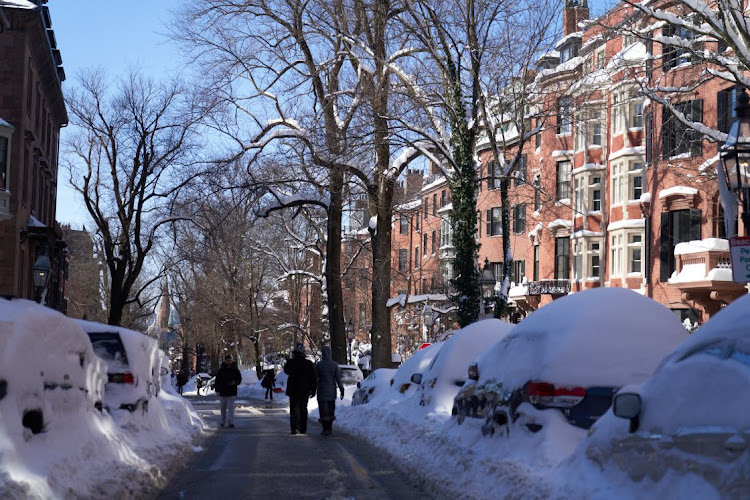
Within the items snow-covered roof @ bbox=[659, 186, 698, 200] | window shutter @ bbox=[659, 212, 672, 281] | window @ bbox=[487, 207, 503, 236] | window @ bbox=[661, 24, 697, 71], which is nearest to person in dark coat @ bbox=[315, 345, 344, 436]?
window @ bbox=[661, 24, 697, 71]

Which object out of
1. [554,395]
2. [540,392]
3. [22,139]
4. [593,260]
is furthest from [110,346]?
[593,260]

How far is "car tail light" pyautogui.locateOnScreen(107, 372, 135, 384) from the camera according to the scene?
13898 millimetres

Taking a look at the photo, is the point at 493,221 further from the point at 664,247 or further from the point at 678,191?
the point at 678,191

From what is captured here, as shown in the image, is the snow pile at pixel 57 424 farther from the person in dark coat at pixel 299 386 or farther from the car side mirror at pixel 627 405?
the person in dark coat at pixel 299 386

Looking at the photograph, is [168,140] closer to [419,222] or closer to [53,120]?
[53,120]

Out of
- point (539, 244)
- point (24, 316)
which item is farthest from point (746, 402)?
point (539, 244)

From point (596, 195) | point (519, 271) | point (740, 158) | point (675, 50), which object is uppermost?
point (596, 195)

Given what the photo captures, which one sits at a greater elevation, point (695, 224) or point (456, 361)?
point (695, 224)

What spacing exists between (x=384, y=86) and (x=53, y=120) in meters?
27.4

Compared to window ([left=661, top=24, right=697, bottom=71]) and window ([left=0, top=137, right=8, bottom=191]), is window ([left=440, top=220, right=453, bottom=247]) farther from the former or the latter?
window ([left=0, top=137, right=8, bottom=191])

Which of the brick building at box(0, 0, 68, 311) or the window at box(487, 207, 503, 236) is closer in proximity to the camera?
the brick building at box(0, 0, 68, 311)

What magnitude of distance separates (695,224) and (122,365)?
102ft

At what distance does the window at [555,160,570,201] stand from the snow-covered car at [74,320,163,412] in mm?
39120

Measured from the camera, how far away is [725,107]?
3728 centimetres
